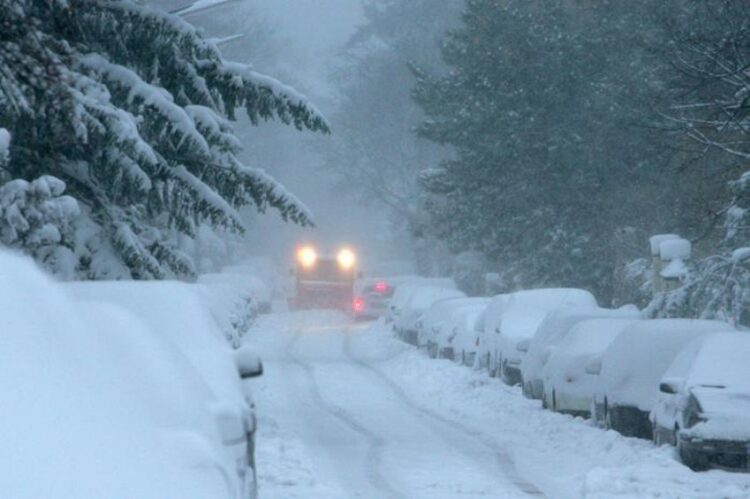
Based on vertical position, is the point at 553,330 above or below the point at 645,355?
above

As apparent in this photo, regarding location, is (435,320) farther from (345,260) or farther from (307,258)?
(345,260)

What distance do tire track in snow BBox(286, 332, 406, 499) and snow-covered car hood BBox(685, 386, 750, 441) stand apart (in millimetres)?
3075

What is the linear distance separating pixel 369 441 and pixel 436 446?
44.7 inches

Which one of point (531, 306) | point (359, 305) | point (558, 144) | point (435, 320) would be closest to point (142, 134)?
point (531, 306)

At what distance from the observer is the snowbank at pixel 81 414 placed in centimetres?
432

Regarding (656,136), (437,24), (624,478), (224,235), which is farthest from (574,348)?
(224,235)

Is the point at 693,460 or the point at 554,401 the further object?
the point at 554,401

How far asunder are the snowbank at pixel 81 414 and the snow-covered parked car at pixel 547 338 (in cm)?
1796

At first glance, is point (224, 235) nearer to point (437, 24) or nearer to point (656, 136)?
point (437, 24)

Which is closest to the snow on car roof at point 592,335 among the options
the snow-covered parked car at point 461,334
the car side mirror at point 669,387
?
the car side mirror at point 669,387

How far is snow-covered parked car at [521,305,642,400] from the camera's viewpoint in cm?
2461

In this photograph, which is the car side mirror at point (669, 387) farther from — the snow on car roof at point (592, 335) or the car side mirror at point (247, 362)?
the car side mirror at point (247, 362)

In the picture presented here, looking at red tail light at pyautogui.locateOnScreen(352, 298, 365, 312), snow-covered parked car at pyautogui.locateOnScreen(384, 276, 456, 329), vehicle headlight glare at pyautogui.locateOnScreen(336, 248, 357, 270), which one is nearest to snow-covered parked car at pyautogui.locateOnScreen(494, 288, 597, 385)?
snow-covered parked car at pyautogui.locateOnScreen(384, 276, 456, 329)

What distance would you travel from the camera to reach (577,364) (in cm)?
2214
